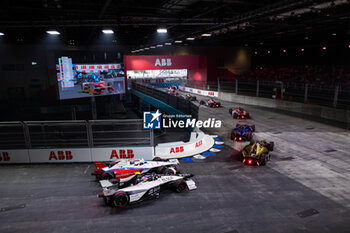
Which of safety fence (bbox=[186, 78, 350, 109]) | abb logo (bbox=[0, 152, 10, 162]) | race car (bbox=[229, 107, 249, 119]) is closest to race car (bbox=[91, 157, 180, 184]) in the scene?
abb logo (bbox=[0, 152, 10, 162])

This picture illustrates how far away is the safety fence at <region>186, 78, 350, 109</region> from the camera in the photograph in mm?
16406

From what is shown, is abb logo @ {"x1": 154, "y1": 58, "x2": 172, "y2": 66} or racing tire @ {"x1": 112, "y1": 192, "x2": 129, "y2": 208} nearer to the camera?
racing tire @ {"x1": 112, "y1": 192, "x2": 129, "y2": 208}

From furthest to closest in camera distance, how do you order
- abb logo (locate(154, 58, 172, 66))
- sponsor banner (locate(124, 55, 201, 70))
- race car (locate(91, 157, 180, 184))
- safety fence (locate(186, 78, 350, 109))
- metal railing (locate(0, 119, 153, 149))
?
1. abb logo (locate(154, 58, 172, 66))
2. sponsor banner (locate(124, 55, 201, 70))
3. safety fence (locate(186, 78, 350, 109))
4. metal railing (locate(0, 119, 153, 149))
5. race car (locate(91, 157, 180, 184))

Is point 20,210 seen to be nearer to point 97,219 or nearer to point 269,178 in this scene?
point 97,219

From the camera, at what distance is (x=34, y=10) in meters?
13.1

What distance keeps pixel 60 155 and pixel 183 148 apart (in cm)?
519

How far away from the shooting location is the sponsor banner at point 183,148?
10109mm

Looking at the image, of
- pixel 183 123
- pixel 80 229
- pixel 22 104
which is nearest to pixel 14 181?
pixel 80 229

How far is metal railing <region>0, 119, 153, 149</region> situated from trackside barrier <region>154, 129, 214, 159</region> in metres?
0.64

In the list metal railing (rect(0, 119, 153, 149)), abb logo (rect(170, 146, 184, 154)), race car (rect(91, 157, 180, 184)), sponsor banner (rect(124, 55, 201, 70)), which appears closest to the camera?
race car (rect(91, 157, 180, 184))

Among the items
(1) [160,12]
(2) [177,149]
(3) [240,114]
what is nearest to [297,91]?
(3) [240,114]

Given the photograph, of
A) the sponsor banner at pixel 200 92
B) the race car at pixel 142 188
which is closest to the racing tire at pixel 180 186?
the race car at pixel 142 188

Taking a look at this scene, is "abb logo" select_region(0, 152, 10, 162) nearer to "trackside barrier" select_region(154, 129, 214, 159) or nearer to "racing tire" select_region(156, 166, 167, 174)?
"trackside barrier" select_region(154, 129, 214, 159)

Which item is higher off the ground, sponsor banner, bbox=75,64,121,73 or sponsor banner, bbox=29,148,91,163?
sponsor banner, bbox=75,64,121,73
